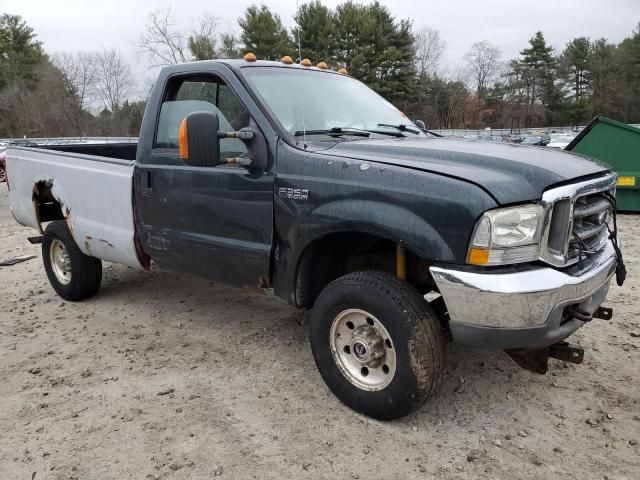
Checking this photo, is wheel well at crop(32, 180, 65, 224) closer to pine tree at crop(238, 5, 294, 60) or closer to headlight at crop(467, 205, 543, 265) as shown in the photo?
headlight at crop(467, 205, 543, 265)

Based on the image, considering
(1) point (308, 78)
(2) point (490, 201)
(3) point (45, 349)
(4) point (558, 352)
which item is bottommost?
(3) point (45, 349)

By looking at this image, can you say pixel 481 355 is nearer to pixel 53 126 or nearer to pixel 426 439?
pixel 426 439

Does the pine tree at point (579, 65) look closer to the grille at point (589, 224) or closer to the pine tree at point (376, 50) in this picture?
the pine tree at point (376, 50)

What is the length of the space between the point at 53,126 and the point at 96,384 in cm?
5421

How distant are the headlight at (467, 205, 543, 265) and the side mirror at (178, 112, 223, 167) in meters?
1.61

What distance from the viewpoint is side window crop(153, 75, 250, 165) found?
11.8ft

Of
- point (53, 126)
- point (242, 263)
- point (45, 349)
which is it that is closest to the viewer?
point (242, 263)

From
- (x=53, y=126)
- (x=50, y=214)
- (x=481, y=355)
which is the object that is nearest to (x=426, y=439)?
(x=481, y=355)

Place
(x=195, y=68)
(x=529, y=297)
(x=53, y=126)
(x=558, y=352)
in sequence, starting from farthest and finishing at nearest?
(x=53, y=126), (x=195, y=68), (x=558, y=352), (x=529, y=297)

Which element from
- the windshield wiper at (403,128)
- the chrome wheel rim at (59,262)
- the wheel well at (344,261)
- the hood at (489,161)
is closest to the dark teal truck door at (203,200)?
the wheel well at (344,261)

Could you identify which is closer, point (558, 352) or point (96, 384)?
point (558, 352)

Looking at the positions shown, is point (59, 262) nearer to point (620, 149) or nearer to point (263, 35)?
point (620, 149)

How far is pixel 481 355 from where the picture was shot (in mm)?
3898

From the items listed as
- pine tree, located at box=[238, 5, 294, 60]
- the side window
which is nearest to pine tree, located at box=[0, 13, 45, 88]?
pine tree, located at box=[238, 5, 294, 60]
